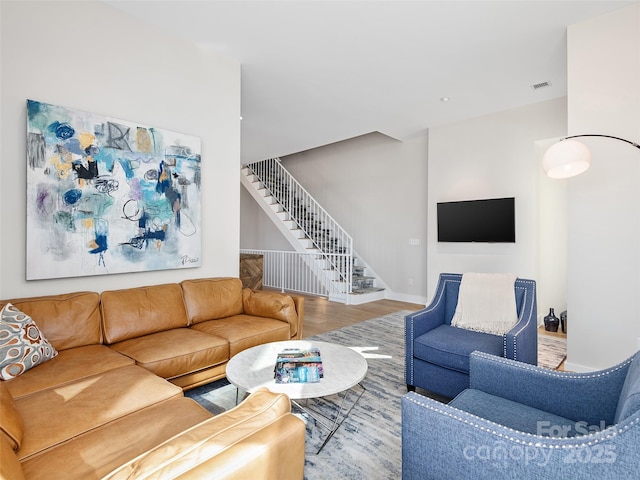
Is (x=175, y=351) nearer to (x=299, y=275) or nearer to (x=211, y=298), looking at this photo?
(x=211, y=298)

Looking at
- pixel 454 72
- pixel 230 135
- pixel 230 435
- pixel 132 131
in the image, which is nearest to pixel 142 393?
pixel 230 435

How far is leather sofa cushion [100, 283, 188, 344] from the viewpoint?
2393mm

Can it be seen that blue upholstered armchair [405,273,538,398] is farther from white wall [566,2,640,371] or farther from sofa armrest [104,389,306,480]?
sofa armrest [104,389,306,480]

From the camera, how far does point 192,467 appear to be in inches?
29.1

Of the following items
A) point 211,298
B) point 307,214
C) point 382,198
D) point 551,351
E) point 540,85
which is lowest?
point 551,351

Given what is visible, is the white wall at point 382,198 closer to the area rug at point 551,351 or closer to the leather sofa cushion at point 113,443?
the area rug at point 551,351

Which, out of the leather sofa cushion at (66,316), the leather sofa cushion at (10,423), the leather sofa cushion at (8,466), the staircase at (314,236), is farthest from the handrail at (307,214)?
the leather sofa cushion at (8,466)

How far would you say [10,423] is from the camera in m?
1.17

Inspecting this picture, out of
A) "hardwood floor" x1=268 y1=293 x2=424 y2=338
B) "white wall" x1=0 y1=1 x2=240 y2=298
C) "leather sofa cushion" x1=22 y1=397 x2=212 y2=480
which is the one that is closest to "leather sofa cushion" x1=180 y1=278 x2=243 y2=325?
"white wall" x1=0 y1=1 x2=240 y2=298

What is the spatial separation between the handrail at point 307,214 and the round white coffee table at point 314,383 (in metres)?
3.94

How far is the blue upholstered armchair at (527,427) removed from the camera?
0.90 m

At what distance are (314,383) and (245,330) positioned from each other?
40.7 inches

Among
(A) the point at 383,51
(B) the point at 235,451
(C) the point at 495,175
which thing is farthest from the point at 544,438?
(C) the point at 495,175

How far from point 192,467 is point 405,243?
5.78 m
